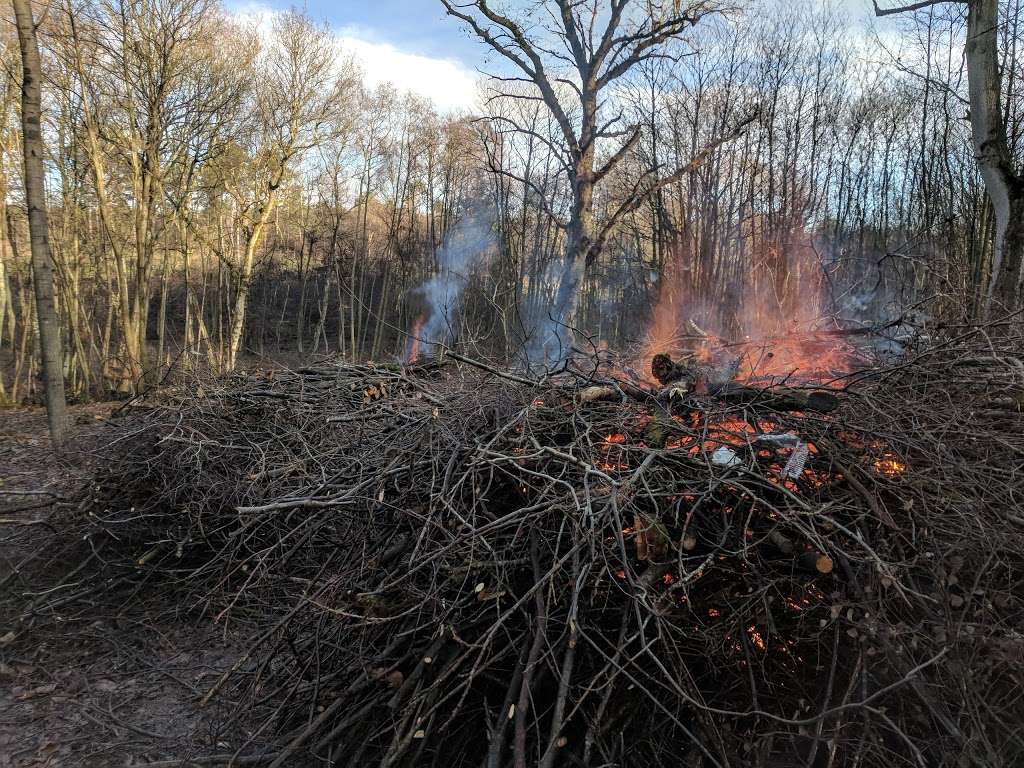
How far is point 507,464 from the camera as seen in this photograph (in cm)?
289

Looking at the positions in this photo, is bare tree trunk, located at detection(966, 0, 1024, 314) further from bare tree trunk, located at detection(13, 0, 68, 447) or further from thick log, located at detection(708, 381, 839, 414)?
bare tree trunk, located at detection(13, 0, 68, 447)

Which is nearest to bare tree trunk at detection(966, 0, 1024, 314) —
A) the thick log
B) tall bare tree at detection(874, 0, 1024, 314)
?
tall bare tree at detection(874, 0, 1024, 314)

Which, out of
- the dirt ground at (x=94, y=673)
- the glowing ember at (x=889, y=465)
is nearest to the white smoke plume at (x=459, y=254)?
the dirt ground at (x=94, y=673)

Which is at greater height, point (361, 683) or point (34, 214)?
point (34, 214)

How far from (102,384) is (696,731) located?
56.7 ft

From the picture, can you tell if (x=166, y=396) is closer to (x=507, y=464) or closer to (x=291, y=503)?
(x=291, y=503)

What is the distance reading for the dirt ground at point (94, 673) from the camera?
295 cm

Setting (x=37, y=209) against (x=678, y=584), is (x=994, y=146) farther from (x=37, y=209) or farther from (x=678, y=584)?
(x=37, y=209)

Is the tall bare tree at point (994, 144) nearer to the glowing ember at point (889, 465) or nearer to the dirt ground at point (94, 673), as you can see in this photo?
the glowing ember at point (889, 465)

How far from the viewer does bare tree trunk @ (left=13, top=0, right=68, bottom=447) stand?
6.54 metres

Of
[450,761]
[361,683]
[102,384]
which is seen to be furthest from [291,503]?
[102,384]

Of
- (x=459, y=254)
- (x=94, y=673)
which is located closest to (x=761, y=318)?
(x=94, y=673)

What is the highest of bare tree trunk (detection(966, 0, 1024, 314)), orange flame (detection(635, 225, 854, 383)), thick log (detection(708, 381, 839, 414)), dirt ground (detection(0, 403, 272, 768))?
bare tree trunk (detection(966, 0, 1024, 314))

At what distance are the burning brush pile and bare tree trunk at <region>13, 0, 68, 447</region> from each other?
5141 mm
